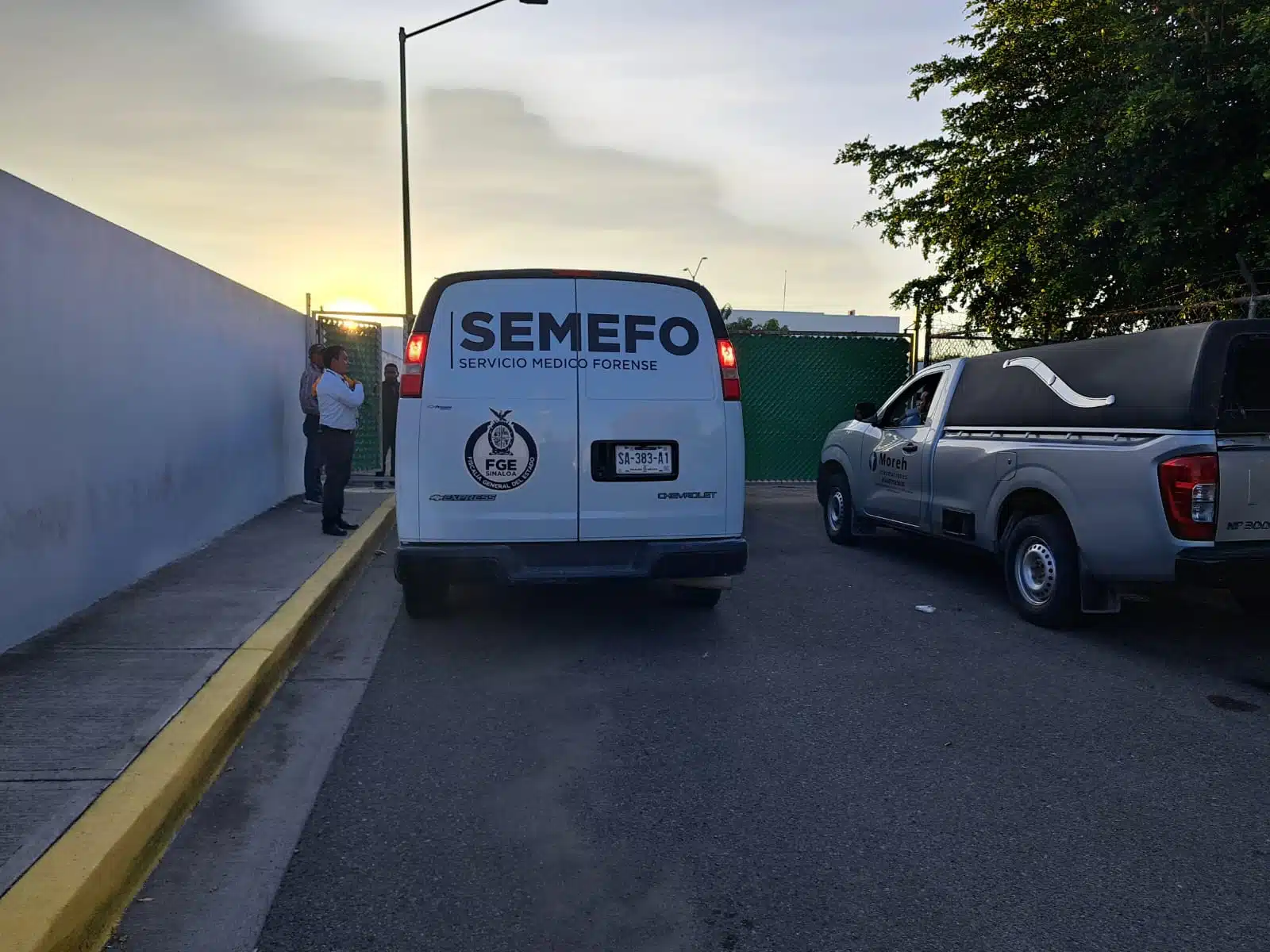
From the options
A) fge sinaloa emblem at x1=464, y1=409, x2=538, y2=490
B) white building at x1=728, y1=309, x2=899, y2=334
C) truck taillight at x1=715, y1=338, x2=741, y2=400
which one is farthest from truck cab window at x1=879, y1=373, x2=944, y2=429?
white building at x1=728, y1=309, x2=899, y2=334

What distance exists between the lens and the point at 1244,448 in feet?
17.9

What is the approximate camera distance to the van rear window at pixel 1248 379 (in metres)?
5.59

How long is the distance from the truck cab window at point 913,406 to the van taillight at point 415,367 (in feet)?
15.3

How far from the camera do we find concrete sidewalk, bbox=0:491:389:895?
3.41 meters

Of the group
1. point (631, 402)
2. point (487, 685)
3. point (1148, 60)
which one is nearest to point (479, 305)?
point (631, 402)

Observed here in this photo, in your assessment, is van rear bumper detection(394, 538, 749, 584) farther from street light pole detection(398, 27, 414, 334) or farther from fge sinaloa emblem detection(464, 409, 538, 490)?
street light pole detection(398, 27, 414, 334)

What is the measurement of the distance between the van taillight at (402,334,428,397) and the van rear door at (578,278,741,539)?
90cm

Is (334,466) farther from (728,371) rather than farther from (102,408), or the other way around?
(728,371)

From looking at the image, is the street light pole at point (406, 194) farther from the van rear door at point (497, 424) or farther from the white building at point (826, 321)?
the white building at point (826, 321)

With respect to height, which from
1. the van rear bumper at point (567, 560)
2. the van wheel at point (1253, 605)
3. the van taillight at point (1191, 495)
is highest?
the van taillight at point (1191, 495)

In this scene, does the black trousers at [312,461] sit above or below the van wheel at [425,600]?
above

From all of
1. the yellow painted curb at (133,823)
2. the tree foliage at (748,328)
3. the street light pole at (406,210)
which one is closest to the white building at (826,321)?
the tree foliage at (748,328)

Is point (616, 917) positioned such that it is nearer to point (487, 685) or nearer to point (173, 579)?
point (487, 685)

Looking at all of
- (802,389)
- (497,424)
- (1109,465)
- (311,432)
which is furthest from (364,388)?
(1109,465)
